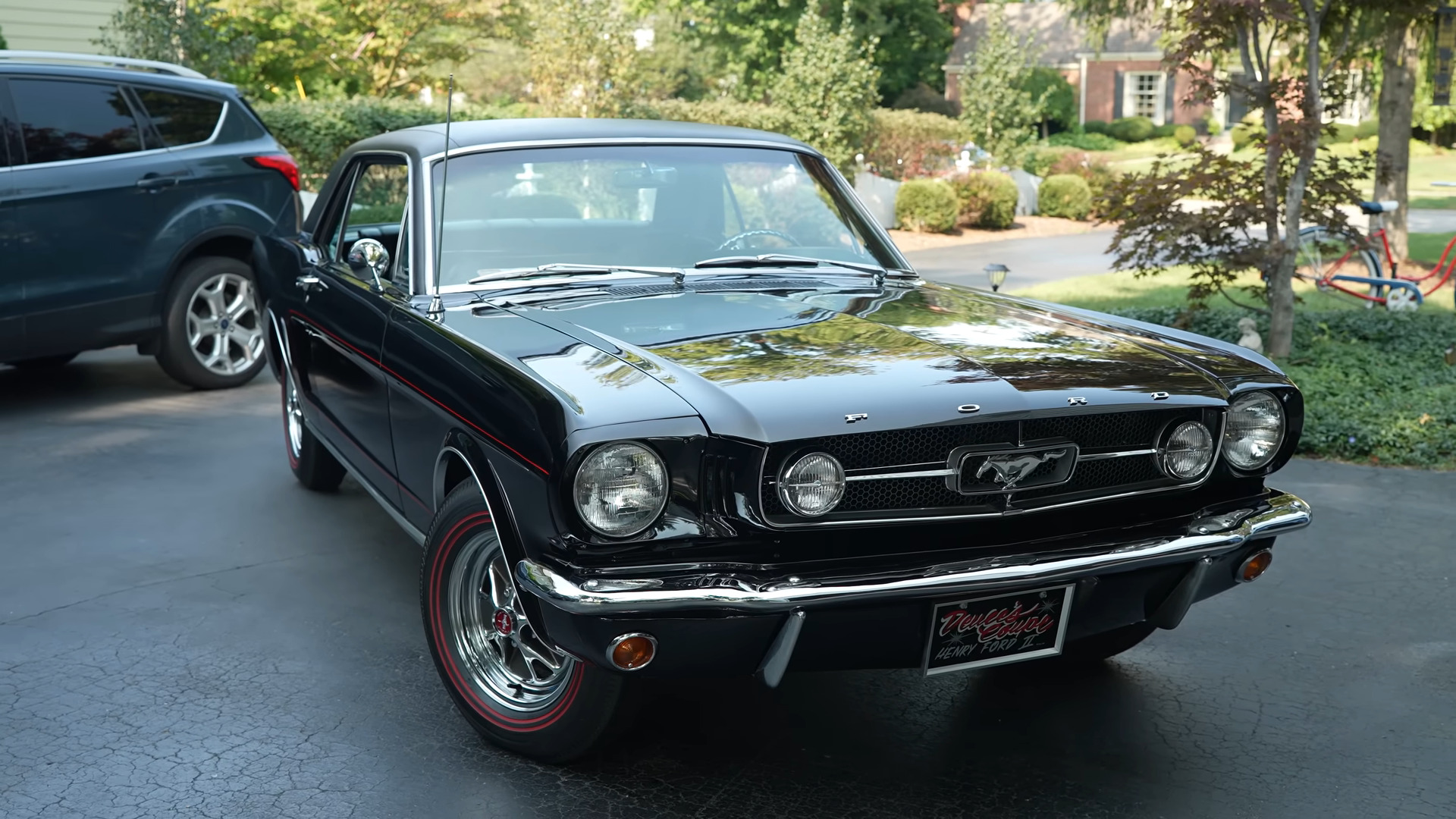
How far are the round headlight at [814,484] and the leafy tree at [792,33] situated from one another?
3435 cm

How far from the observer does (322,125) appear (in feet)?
60.5

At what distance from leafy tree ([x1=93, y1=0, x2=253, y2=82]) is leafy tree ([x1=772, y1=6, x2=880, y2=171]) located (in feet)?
31.4

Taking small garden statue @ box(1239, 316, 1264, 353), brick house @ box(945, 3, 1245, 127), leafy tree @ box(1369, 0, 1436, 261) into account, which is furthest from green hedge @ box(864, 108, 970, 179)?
brick house @ box(945, 3, 1245, 127)

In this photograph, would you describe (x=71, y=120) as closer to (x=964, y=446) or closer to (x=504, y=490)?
(x=504, y=490)

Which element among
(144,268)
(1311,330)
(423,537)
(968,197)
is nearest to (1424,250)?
(968,197)

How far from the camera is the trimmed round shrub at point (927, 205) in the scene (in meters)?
21.5

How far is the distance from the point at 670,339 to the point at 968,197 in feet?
66.5

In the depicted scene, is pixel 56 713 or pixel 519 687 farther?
pixel 56 713

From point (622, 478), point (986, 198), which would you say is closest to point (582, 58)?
point (986, 198)

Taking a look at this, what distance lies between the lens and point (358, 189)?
18.3ft

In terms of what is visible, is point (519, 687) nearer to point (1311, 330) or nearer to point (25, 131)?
point (25, 131)

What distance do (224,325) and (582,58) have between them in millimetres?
13967

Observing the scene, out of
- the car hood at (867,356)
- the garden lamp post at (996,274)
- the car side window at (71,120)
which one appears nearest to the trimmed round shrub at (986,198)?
the car side window at (71,120)

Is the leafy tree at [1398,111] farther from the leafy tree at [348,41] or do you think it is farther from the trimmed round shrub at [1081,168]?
the leafy tree at [348,41]
